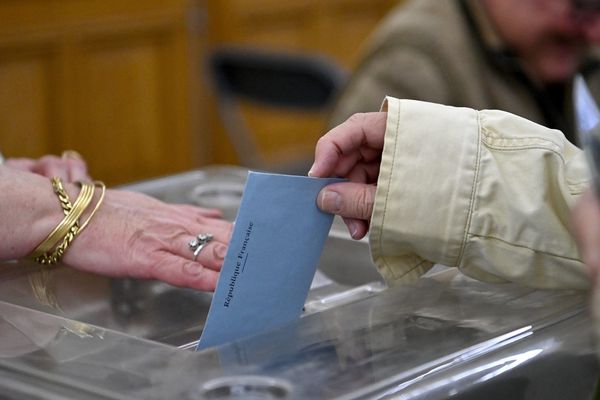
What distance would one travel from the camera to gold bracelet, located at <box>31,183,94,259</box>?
44.3 inches

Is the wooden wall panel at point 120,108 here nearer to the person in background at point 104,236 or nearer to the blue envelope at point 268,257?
the person in background at point 104,236

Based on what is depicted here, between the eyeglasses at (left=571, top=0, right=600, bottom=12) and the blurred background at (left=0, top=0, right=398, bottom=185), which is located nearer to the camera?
Result: the eyeglasses at (left=571, top=0, right=600, bottom=12)

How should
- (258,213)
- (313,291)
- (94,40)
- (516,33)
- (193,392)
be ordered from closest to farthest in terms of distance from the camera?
(193,392) → (258,213) → (313,291) → (516,33) → (94,40)

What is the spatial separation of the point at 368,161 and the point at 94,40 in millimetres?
2794

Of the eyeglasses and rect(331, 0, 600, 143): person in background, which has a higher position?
the eyeglasses

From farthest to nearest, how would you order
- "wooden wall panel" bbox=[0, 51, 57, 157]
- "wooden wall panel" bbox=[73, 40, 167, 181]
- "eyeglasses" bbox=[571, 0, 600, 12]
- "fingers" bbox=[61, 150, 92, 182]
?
"wooden wall panel" bbox=[73, 40, 167, 181]
"wooden wall panel" bbox=[0, 51, 57, 157]
"eyeglasses" bbox=[571, 0, 600, 12]
"fingers" bbox=[61, 150, 92, 182]

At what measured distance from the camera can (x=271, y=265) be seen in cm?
94

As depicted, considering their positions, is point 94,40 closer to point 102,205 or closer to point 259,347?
point 102,205

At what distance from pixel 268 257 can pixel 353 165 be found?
123 millimetres

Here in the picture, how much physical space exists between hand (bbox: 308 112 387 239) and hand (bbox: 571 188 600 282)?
0.82ft

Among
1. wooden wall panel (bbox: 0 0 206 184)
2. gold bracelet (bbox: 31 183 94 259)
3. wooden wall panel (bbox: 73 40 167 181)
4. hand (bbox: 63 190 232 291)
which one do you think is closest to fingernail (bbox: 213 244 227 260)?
hand (bbox: 63 190 232 291)

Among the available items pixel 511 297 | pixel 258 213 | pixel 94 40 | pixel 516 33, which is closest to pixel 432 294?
pixel 511 297

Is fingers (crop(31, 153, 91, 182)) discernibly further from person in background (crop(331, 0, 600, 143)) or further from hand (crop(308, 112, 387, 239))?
person in background (crop(331, 0, 600, 143))

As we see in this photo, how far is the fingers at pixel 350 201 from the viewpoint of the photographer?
37.6 inches
